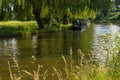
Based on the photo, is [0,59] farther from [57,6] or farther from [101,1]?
[101,1]

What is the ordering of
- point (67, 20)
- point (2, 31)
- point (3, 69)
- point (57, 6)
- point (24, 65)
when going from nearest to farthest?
point (3, 69) → point (24, 65) → point (2, 31) → point (57, 6) → point (67, 20)

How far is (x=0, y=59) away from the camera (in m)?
18.6

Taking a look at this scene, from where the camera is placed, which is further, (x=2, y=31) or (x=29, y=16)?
(x=29, y=16)

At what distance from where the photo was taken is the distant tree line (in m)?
42.6

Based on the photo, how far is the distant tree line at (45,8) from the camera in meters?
42.6

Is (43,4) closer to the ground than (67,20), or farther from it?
farther from it

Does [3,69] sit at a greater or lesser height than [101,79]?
lesser

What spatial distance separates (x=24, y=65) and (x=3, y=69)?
1457 millimetres

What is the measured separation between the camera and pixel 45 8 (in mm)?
46625

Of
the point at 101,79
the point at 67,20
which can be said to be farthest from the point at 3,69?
the point at 67,20

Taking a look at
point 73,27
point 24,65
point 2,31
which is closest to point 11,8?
point 2,31

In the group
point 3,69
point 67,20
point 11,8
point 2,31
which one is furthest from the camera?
point 67,20

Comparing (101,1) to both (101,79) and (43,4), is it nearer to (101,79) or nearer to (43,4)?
(43,4)

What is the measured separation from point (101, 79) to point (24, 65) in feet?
32.3
